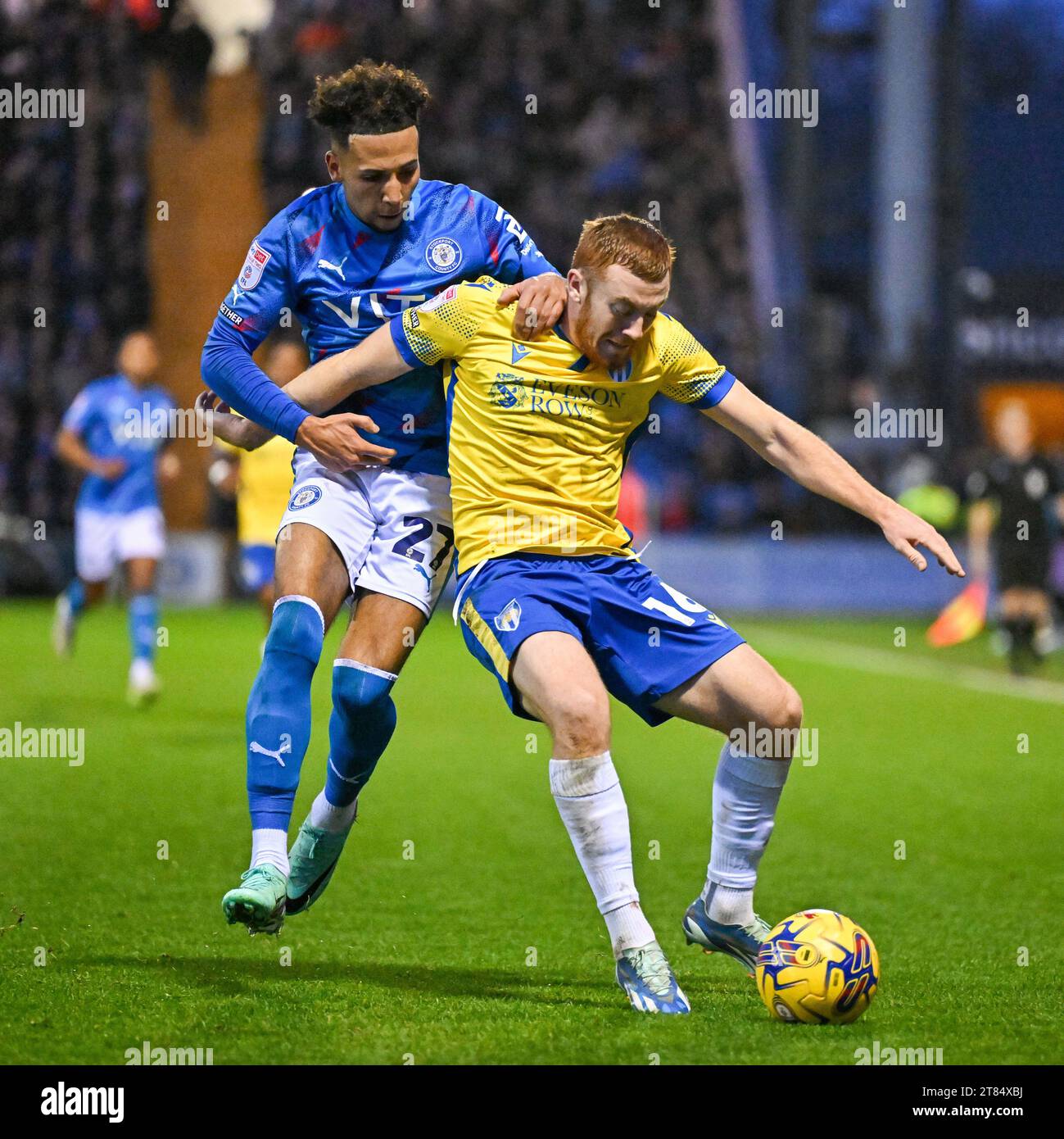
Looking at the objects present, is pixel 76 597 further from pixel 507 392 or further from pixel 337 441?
pixel 507 392

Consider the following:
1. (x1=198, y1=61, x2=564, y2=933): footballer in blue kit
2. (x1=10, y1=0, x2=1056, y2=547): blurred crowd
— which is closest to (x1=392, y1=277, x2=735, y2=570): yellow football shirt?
(x1=198, y1=61, x2=564, y2=933): footballer in blue kit

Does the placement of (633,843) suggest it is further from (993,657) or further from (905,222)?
(905,222)

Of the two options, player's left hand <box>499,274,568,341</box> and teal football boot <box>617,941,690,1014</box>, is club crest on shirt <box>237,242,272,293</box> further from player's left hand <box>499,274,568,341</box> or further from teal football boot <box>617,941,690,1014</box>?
teal football boot <box>617,941,690,1014</box>

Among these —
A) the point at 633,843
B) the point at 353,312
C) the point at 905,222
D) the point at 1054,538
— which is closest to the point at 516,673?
the point at 353,312

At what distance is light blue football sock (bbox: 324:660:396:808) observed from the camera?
4816 mm

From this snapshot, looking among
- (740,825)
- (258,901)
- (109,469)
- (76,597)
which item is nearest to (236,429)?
(258,901)

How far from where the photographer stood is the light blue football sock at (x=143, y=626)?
10.9 meters

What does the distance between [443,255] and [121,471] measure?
688 cm

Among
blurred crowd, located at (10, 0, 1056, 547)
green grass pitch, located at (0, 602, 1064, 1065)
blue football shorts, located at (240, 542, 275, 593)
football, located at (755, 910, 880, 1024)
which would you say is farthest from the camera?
blurred crowd, located at (10, 0, 1056, 547)

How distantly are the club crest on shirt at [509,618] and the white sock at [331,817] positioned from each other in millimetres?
986

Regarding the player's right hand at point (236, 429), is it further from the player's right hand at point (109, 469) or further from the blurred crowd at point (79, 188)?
the blurred crowd at point (79, 188)

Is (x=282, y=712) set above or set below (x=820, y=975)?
above

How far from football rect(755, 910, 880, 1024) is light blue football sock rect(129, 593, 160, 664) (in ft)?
23.7

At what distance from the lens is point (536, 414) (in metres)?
A: 4.54
